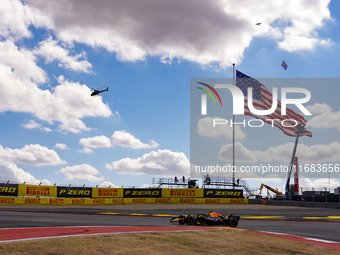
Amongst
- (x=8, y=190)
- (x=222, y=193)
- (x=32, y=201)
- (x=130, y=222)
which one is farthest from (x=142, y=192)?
(x=130, y=222)

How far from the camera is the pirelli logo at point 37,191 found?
41.4 metres

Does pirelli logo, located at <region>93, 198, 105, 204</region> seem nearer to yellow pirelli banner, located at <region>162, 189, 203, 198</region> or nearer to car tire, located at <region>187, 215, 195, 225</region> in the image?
yellow pirelli banner, located at <region>162, 189, 203, 198</region>

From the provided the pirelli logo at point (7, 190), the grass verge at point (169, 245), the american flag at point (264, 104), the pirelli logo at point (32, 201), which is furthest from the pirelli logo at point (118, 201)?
the grass verge at point (169, 245)

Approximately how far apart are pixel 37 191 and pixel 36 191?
11 cm

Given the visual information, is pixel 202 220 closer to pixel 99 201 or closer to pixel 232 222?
pixel 232 222

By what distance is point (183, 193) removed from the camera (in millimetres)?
49156

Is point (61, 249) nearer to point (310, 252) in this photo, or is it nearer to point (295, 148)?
point (310, 252)

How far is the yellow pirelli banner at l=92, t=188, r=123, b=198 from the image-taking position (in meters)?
45.2

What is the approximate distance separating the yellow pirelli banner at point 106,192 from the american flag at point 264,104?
19111 millimetres

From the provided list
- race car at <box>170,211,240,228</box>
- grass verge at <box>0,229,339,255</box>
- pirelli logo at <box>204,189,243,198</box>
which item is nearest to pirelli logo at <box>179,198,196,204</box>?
pirelli logo at <box>204,189,243,198</box>

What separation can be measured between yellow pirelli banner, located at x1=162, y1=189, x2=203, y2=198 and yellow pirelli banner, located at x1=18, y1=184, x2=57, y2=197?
1404cm

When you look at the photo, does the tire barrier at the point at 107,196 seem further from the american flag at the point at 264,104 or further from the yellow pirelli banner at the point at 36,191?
the american flag at the point at 264,104

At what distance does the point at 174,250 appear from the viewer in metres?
11.6

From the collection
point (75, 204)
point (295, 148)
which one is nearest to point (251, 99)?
point (295, 148)
